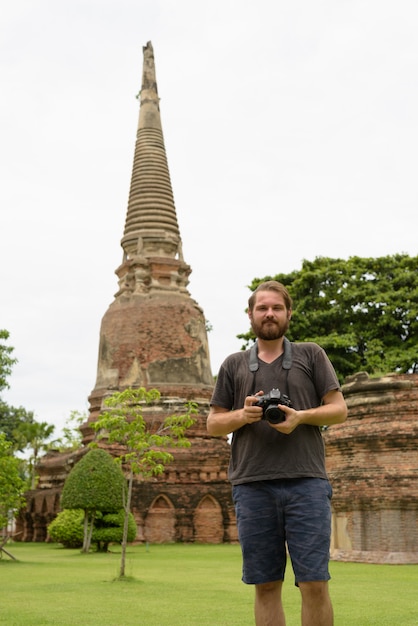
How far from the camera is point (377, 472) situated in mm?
16656

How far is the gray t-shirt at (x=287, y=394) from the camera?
4.23 meters

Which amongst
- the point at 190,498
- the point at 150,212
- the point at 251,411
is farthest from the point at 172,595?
the point at 150,212

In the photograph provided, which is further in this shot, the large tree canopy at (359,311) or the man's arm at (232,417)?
the large tree canopy at (359,311)

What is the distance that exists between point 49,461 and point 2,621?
2629cm

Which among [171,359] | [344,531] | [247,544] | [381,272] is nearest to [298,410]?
[247,544]

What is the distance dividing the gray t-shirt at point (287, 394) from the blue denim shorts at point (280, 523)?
0.07 meters

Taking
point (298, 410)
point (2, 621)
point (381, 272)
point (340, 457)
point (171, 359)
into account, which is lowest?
point (2, 621)

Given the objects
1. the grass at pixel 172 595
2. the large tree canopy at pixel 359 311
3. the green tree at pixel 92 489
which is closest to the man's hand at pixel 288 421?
the grass at pixel 172 595

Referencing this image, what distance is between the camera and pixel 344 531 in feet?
56.2

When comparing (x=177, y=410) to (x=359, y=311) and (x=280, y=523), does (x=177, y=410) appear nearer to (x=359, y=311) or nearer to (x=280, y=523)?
(x=359, y=311)

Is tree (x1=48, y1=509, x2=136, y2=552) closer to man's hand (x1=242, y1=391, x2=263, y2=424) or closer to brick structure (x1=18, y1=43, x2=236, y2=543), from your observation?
brick structure (x1=18, y1=43, x2=236, y2=543)

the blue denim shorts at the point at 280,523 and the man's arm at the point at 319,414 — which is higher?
the man's arm at the point at 319,414

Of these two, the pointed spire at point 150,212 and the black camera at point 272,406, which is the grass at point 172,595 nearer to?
the black camera at point 272,406

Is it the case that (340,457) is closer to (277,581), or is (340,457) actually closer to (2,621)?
(2,621)
